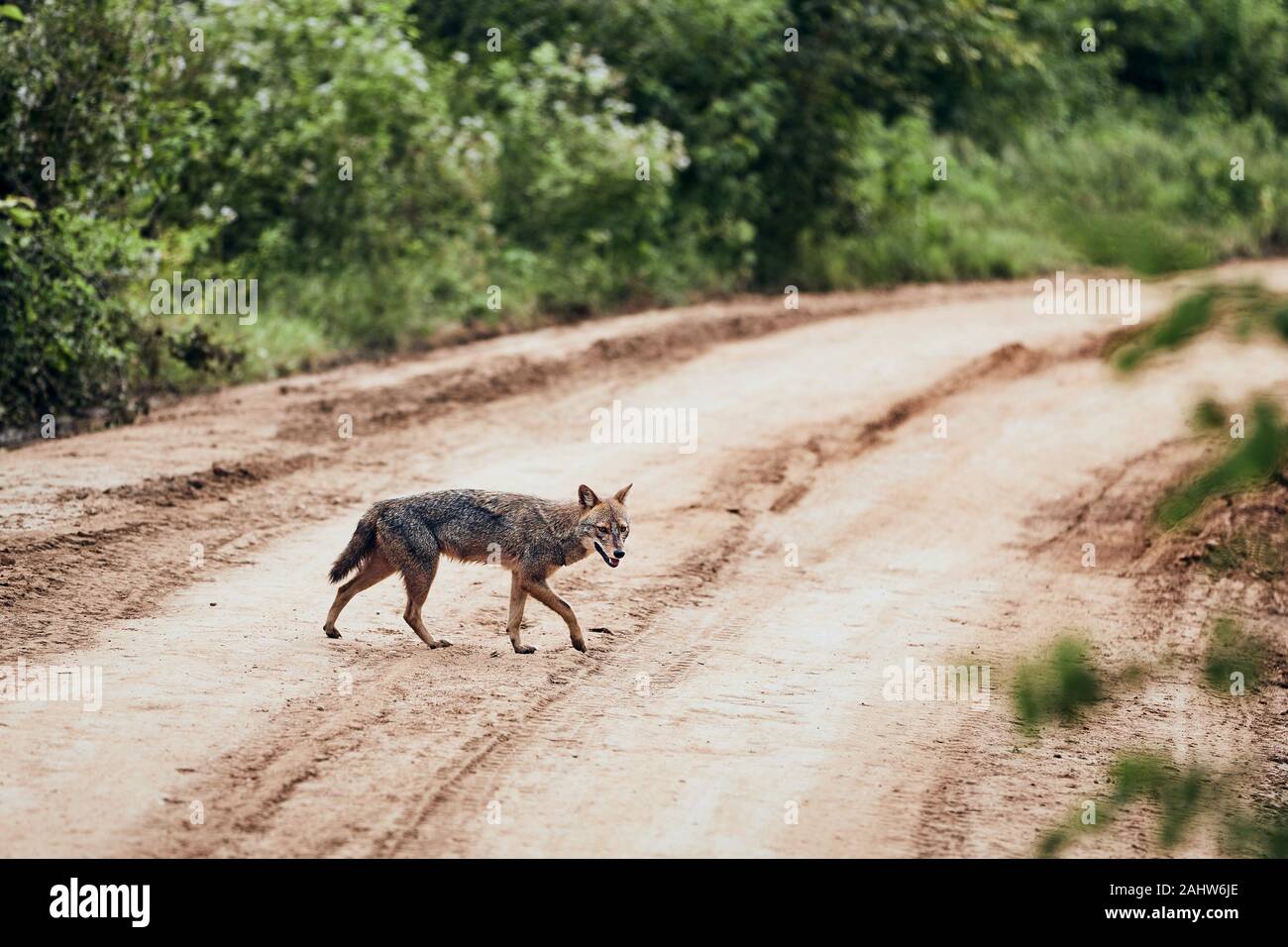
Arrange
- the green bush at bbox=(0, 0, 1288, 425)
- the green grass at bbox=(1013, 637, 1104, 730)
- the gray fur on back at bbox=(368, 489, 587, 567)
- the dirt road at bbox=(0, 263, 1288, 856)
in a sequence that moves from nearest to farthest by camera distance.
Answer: the green grass at bbox=(1013, 637, 1104, 730) → the dirt road at bbox=(0, 263, 1288, 856) → the gray fur on back at bbox=(368, 489, 587, 567) → the green bush at bbox=(0, 0, 1288, 425)

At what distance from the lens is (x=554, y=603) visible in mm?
8977

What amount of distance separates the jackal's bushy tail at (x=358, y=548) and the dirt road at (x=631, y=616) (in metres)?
0.47

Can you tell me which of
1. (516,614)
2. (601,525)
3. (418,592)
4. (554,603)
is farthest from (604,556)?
(418,592)

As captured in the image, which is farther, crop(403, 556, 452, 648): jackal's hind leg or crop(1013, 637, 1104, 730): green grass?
crop(403, 556, 452, 648): jackal's hind leg

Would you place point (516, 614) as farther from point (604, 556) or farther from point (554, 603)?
point (604, 556)

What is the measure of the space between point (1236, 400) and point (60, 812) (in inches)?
197

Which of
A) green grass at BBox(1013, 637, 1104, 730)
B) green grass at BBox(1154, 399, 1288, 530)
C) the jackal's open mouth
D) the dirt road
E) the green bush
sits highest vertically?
the green bush

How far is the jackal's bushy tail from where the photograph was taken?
8.82 meters

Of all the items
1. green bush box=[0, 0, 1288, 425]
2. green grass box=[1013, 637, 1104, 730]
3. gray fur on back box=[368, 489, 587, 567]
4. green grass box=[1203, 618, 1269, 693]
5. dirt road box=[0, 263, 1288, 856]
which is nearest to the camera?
green grass box=[1013, 637, 1104, 730]

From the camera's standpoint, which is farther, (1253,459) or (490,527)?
(490,527)

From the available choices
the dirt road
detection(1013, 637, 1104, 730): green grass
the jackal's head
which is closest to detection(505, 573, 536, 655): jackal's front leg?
the dirt road

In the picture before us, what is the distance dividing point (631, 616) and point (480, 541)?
4.52ft

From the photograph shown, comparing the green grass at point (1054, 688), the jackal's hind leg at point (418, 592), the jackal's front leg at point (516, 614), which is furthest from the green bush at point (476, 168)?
the green grass at point (1054, 688)

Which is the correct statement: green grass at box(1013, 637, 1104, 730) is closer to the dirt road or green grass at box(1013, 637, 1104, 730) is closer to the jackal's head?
the dirt road
